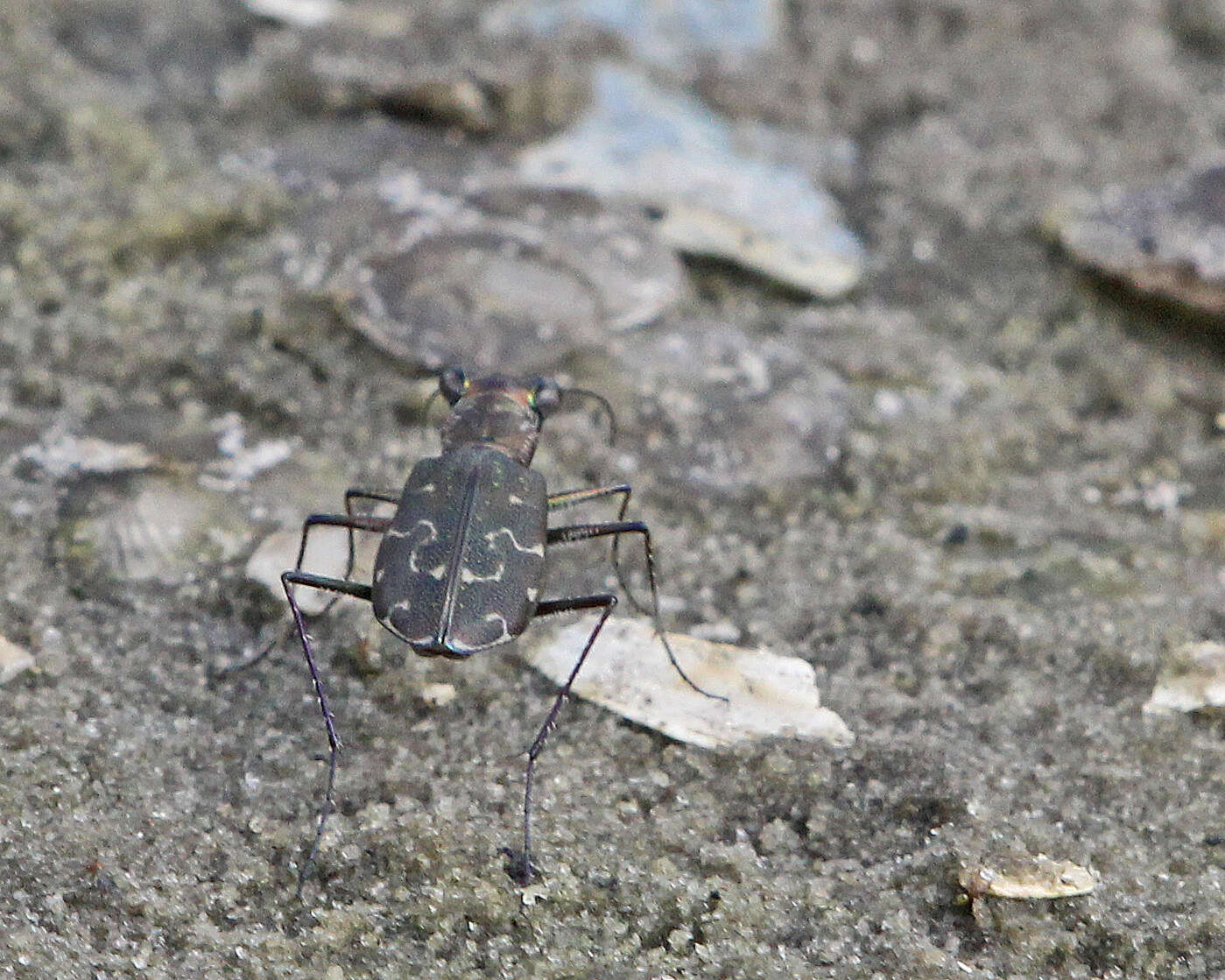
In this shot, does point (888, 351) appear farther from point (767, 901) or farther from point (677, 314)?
point (767, 901)

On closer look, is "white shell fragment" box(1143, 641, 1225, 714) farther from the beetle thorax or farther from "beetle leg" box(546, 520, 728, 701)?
the beetle thorax

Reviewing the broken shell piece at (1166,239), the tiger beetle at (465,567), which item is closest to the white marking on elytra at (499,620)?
the tiger beetle at (465,567)

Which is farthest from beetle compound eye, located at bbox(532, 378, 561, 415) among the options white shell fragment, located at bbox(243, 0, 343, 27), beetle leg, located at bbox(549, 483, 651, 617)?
white shell fragment, located at bbox(243, 0, 343, 27)

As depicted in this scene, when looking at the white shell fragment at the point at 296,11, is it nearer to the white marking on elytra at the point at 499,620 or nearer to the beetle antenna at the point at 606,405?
the beetle antenna at the point at 606,405

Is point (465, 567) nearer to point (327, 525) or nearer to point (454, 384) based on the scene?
point (327, 525)

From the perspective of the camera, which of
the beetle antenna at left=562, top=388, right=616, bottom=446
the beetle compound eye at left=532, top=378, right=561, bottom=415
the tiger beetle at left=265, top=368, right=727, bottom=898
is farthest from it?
the beetle antenna at left=562, top=388, right=616, bottom=446

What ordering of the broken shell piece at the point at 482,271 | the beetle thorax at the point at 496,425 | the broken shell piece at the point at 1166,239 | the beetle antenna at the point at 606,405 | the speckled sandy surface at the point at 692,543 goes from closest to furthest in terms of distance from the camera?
1. the speckled sandy surface at the point at 692,543
2. the beetle thorax at the point at 496,425
3. the beetle antenna at the point at 606,405
4. the broken shell piece at the point at 482,271
5. the broken shell piece at the point at 1166,239
